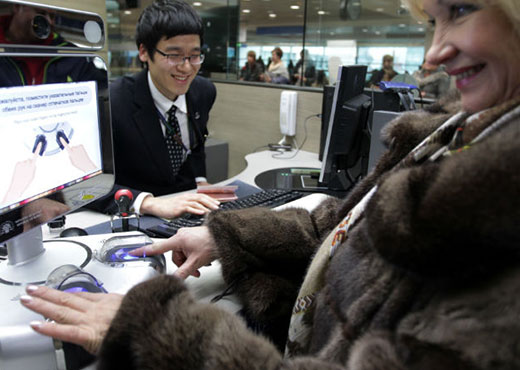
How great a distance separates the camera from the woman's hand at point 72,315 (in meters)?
0.53

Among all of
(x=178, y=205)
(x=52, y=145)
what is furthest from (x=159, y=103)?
(x=52, y=145)

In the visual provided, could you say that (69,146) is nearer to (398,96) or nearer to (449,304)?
(449,304)

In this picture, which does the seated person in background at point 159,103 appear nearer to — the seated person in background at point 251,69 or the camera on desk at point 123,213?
the camera on desk at point 123,213

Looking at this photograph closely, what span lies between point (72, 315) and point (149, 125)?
1.23 m

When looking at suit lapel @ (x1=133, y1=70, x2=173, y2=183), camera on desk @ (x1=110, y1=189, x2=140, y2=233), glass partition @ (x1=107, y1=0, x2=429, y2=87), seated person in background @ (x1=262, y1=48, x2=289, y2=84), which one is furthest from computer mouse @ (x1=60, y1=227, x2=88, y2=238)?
seated person in background @ (x1=262, y1=48, x2=289, y2=84)

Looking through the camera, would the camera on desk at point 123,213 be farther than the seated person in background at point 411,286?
Yes

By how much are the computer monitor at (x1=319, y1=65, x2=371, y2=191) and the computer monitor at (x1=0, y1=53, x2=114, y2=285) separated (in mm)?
760

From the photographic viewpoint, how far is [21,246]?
0.74 m

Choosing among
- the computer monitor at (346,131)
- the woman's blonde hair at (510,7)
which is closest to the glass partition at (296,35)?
the computer monitor at (346,131)

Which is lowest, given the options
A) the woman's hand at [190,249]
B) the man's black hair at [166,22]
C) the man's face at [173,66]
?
the woman's hand at [190,249]

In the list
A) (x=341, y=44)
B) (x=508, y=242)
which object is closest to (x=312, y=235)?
(x=508, y=242)

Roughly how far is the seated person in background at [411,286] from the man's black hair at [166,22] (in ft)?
3.70

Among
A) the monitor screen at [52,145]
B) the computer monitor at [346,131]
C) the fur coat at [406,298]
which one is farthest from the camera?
the computer monitor at [346,131]

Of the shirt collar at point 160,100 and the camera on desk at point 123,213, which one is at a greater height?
the shirt collar at point 160,100
